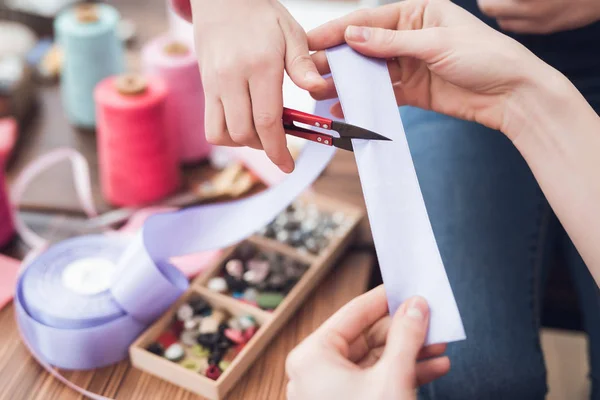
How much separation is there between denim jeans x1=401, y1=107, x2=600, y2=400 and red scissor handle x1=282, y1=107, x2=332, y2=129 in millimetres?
285

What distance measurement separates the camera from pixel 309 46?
761mm

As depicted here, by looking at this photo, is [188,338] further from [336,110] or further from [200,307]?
[336,110]

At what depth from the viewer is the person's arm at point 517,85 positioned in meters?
0.71

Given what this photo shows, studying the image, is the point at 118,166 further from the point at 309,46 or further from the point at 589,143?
the point at 589,143

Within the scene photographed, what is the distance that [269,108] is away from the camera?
27.3 inches

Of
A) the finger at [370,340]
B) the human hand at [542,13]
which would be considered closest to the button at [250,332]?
the finger at [370,340]

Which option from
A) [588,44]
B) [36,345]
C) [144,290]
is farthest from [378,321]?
[588,44]

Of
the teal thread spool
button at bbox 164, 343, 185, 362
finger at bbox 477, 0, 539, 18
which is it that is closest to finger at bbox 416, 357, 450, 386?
button at bbox 164, 343, 185, 362

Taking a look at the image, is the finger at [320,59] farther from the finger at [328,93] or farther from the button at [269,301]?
the button at [269,301]

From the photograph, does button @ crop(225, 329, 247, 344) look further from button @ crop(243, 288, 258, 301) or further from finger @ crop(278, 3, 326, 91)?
finger @ crop(278, 3, 326, 91)

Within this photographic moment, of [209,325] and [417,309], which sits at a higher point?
[417,309]

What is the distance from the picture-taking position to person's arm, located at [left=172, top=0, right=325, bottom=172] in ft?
2.31

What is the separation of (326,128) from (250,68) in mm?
113

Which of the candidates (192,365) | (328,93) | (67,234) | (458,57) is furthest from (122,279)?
(458,57)
